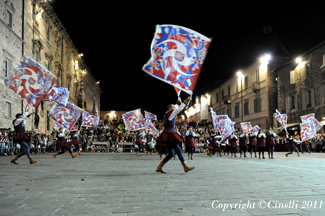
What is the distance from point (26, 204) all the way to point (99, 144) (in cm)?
2813

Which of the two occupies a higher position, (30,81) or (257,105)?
(257,105)

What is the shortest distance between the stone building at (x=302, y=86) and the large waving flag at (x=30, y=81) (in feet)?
95.8

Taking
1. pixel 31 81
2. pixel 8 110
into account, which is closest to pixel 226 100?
pixel 8 110

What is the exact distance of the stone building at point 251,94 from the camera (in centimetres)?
4181

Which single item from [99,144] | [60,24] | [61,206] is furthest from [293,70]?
[61,206]

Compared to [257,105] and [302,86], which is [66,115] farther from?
[257,105]

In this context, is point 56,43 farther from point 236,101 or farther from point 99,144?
point 236,101

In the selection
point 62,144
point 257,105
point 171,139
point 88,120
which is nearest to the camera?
point 171,139

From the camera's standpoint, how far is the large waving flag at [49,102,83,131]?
65.4 feet

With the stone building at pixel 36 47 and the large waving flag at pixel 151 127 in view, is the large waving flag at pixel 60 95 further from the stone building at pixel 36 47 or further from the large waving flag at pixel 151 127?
the large waving flag at pixel 151 127

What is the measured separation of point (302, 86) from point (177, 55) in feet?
104

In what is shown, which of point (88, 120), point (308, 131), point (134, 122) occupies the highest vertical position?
point (88, 120)

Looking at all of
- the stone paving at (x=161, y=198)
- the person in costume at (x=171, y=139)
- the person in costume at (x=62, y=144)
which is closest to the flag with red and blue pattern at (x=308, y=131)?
the person in costume at (x=62, y=144)

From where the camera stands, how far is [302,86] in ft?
118
